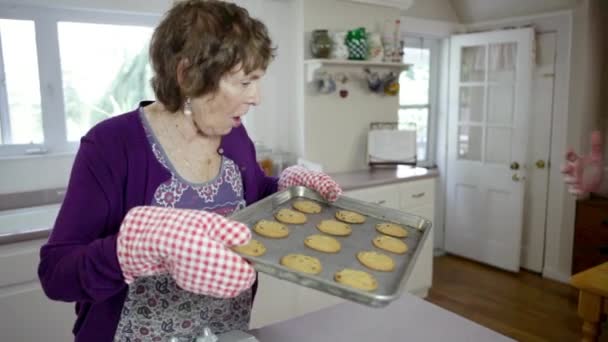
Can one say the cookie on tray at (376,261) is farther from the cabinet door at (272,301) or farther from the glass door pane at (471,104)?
the glass door pane at (471,104)

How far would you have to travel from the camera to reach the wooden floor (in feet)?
9.11

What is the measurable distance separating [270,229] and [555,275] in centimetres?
315

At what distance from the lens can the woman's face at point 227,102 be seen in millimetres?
911

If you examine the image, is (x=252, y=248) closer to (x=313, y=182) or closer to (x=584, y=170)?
(x=313, y=182)

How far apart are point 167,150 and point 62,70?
65.7 inches

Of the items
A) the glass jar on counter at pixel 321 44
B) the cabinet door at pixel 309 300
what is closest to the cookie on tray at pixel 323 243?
the cabinet door at pixel 309 300

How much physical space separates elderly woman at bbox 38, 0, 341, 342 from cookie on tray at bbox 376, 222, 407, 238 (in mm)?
319

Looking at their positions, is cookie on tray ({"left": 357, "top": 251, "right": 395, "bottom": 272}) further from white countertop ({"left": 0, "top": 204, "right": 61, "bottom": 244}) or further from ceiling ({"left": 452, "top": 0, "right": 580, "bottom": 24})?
ceiling ({"left": 452, "top": 0, "right": 580, "bottom": 24})

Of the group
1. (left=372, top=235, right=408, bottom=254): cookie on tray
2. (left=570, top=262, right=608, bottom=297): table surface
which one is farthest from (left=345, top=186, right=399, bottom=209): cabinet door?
(left=372, top=235, right=408, bottom=254): cookie on tray

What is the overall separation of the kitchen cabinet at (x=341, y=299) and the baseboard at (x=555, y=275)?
0.96 metres

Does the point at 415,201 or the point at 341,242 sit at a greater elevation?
the point at 341,242

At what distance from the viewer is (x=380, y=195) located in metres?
2.80

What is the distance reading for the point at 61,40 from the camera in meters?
2.29

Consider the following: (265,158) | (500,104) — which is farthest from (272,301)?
(500,104)
